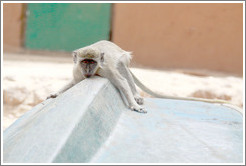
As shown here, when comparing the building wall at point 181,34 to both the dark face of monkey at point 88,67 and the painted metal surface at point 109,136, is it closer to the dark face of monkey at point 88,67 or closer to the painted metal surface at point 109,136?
the dark face of monkey at point 88,67

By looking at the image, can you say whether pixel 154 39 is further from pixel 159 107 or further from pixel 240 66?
pixel 159 107

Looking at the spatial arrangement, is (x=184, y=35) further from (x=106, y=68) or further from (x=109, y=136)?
(x=109, y=136)

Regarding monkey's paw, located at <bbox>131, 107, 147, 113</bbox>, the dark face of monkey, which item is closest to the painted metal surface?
monkey's paw, located at <bbox>131, 107, 147, 113</bbox>

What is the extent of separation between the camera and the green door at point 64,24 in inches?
384

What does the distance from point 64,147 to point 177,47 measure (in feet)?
26.0

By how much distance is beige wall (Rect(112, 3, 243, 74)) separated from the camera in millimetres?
9062

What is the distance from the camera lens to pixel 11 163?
65.8 inches

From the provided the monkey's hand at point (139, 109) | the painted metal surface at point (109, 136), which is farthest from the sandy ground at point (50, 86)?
the painted metal surface at point (109, 136)

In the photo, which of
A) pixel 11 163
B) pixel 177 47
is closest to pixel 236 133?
pixel 11 163

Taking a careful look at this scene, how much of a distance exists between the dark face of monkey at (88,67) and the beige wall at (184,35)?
6.41 metres

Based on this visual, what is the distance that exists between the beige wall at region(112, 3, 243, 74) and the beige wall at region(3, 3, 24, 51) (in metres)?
2.88

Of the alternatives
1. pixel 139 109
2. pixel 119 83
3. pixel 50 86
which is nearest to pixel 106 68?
pixel 119 83

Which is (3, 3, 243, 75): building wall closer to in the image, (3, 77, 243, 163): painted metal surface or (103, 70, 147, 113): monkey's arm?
(103, 70, 147, 113): monkey's arm

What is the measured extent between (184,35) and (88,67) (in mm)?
6619
